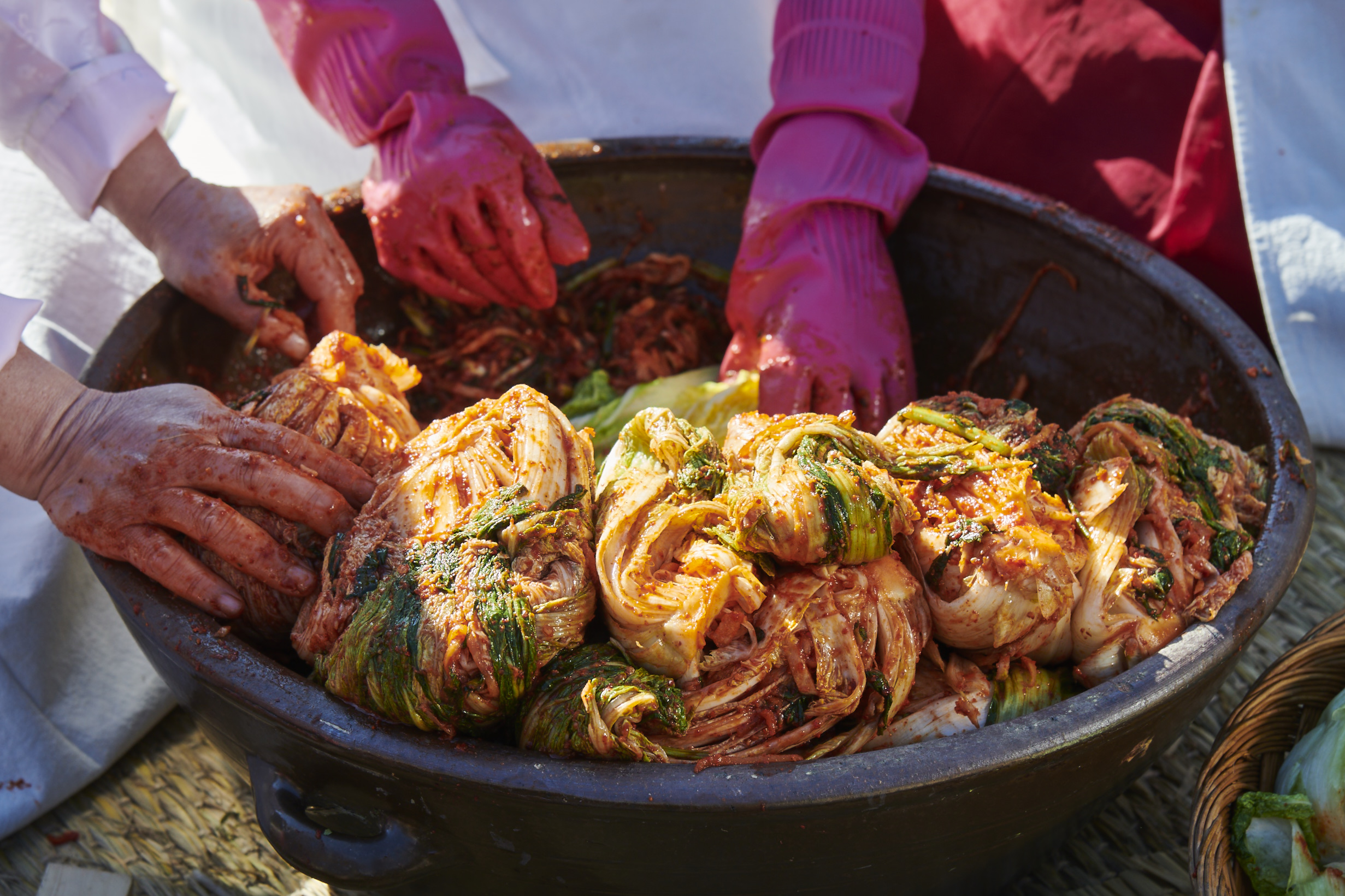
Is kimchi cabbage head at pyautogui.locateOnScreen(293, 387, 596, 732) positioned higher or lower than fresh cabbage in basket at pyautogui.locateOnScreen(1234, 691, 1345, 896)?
higher

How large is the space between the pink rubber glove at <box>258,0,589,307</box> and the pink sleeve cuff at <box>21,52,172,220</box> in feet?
1.52

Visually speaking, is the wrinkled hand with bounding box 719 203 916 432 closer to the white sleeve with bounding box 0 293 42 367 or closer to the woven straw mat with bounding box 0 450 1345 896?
the woven straw mat with bounding box 0 450 1345 896

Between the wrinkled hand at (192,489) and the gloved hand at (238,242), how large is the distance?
621 mm

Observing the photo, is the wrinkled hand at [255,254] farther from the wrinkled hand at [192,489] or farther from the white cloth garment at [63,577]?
the wrinkled hand at [192,489]

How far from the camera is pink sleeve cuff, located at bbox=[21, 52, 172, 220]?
2389 millimetres

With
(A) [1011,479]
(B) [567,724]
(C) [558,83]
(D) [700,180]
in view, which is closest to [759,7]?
(C) [558,83]

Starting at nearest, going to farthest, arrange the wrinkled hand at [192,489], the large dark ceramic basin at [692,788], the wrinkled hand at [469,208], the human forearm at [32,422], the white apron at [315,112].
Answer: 1. the large dark ceramic basin at [692,788]
2. the wrinkled hand at [192,489]
3. the human forearm at [32,422]
4. the wrinkled hand at [469,208]
5. the white apron at [315,112]

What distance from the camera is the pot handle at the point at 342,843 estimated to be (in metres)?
1.36

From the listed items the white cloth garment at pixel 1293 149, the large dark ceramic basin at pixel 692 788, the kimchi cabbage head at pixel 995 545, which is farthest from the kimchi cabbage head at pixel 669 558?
the white cloth garment at pixel 1293 149

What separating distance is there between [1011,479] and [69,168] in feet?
7.98

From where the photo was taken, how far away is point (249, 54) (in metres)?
3.97

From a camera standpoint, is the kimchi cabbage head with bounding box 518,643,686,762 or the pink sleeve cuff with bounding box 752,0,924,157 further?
the pink sleeve cuff with bounding box 752,0,924,157

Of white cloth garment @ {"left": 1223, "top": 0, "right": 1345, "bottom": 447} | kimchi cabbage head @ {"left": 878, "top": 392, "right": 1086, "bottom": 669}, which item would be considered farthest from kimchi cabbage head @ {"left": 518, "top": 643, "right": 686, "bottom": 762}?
white cloth garment @ {"left": 1223, "top": 0, "right": 1345, "bottom": 447}

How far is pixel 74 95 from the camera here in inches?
95.0
